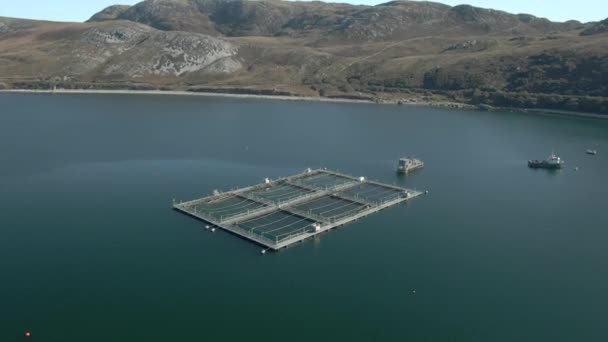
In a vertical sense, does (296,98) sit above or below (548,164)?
above

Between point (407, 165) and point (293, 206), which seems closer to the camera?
point (293, 206)

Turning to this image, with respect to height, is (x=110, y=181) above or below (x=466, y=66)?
below

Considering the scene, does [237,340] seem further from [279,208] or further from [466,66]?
[466,66]

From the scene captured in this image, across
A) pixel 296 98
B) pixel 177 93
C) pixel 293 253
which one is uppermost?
pixel 177 93

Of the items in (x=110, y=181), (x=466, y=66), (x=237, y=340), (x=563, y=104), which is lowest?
(x=237, y=340)

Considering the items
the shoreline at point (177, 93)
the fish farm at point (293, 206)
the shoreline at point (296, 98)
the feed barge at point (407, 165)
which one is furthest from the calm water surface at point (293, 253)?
the shoreline at point (177, 93)

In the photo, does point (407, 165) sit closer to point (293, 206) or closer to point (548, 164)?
point (548, 164)

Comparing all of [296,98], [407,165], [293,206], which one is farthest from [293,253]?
[296,98]

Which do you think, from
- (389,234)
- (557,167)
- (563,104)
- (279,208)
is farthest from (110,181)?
(563,104)
